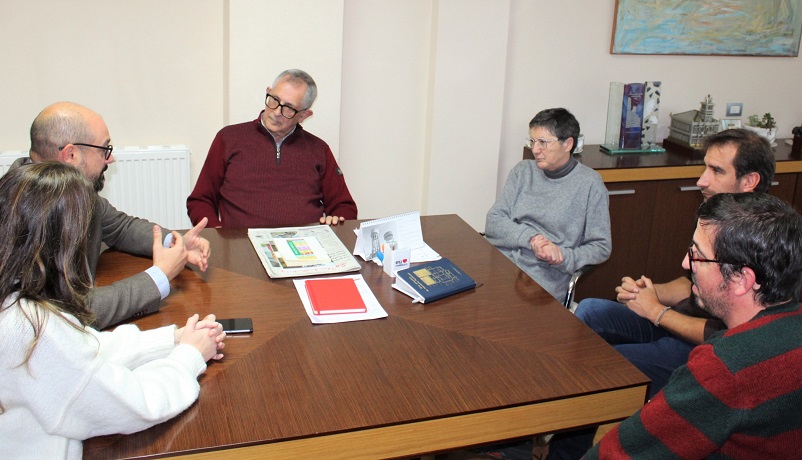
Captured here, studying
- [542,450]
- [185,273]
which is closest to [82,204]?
[185,273]

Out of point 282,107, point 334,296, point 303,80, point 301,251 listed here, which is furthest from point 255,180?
point 334,296

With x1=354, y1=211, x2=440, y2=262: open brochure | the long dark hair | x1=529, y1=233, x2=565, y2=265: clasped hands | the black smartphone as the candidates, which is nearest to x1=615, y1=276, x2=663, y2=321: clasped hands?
x1=529, y1=233, x2=565, y2=265: clasped hands

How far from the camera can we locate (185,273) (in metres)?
2.41

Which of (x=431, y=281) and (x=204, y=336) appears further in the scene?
(x=431, y=281)

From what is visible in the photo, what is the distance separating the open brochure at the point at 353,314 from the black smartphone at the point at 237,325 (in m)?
0.18

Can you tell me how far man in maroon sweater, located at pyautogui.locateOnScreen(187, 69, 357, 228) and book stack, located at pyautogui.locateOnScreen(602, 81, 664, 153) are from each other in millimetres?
1913

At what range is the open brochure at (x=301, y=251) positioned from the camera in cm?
244

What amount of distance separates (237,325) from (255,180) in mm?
1254

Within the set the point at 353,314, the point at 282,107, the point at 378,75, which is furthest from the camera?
the point at 378,75

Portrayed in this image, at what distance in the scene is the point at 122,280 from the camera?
6.96 feet

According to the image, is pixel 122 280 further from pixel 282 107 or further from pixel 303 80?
pixel 303 80

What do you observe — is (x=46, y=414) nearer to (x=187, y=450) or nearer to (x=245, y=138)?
(x=187, y=450)

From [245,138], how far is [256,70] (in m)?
0.67

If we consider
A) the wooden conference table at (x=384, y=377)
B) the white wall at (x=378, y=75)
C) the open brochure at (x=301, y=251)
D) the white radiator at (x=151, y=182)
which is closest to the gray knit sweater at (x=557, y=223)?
the wooden conference table at (x=384, y=377)
